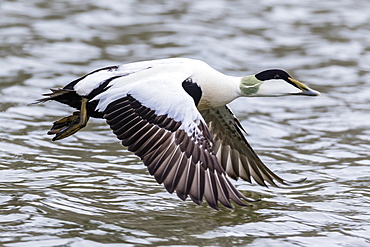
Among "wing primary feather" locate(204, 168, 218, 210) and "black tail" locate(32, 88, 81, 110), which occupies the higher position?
"black tail" locate(32, 88, 81, 110)

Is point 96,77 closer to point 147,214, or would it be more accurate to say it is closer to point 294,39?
point 147,214

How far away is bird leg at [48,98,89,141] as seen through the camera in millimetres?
6805

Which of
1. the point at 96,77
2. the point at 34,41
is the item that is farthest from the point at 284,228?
the point at 34,41

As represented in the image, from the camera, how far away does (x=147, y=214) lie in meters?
6.23

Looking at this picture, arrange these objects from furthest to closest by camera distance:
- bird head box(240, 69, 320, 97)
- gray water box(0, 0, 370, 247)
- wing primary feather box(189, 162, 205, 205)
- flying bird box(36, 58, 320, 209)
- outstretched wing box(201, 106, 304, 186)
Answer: outstretched wing box(201, 106, 304, 186) < bird head box(240, 69, 320, 97) < gray water box(0, 0, 370, 247) < flying bird box(36, 58, 320, 209) < wing primary feather box(189, 162, 205, 205)

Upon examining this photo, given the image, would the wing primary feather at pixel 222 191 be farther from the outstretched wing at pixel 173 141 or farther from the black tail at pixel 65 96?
the black tail at pixel 65 96

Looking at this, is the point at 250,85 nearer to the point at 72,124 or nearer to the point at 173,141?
the point at 173,141

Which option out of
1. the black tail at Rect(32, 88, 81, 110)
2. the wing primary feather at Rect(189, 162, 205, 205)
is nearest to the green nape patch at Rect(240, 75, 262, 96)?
the wing primary feather at Rect(189, 162, 205, 205)

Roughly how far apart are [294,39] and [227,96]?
669cm

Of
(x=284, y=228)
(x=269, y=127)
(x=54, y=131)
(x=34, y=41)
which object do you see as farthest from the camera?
(x=34, y=41)

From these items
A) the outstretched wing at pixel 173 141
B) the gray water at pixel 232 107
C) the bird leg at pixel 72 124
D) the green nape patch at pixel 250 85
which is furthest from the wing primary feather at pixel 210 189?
the bird leg at pixel 72 124

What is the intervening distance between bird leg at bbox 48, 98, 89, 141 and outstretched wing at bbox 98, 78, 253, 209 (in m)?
0.65

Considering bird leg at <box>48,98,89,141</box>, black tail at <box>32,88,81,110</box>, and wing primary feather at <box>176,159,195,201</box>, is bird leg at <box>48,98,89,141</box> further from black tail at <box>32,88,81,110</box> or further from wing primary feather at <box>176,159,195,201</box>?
wing primary feather at <box>176,159,195,201</box>

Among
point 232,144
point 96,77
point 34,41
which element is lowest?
point 232,144
